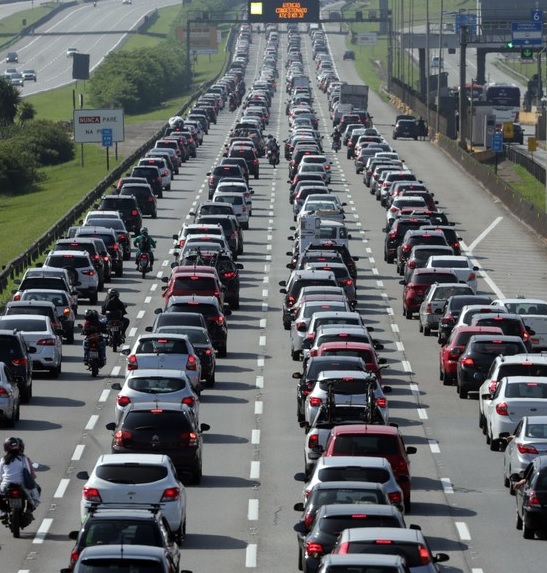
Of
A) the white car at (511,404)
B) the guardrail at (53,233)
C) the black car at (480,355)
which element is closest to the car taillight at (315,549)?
the white car at (511,404)

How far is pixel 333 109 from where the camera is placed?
5635 inches

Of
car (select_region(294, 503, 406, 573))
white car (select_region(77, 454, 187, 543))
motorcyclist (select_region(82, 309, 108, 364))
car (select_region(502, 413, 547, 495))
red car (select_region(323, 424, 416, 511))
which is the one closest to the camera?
car (select_region(294, 503, 406, 573))

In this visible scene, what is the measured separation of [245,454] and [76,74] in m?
110

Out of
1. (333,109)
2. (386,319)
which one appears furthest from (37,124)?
(386,319)

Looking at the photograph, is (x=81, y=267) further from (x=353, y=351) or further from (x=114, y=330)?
(x=353, y=351)

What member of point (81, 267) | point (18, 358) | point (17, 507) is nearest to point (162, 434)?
point (17, 507)

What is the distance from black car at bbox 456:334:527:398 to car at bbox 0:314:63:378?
8053 mm

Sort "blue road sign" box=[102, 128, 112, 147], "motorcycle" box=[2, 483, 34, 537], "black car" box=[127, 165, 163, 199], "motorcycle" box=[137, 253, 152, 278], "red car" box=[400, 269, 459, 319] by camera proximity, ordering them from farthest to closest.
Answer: "blue road sign" box=[102, 128, 112, 147], "black car" box=[127, 165, 163, 199], "motorcycle" box=[137, 253, 152, 278], "red car" box=[400, 269, 459, 319], "motorcycle" box=[2, 483, 34, 537]

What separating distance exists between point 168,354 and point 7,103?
101m

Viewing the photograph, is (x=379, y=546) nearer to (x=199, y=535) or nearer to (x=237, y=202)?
(x=199, y=535)

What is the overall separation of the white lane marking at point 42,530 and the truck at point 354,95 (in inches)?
4418

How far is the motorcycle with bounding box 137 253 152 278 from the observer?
193 feet

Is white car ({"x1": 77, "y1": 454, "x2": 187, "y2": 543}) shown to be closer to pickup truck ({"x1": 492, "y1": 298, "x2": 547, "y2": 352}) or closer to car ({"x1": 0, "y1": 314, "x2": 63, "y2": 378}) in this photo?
car ({"x1": 0, "y1": 314, "x2": 63, "y2": 378})

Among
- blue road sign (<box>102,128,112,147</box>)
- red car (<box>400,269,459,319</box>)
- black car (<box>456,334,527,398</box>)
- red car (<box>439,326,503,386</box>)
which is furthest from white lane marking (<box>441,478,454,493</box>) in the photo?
blue road sign (<box>102,128,112,147</box>)
